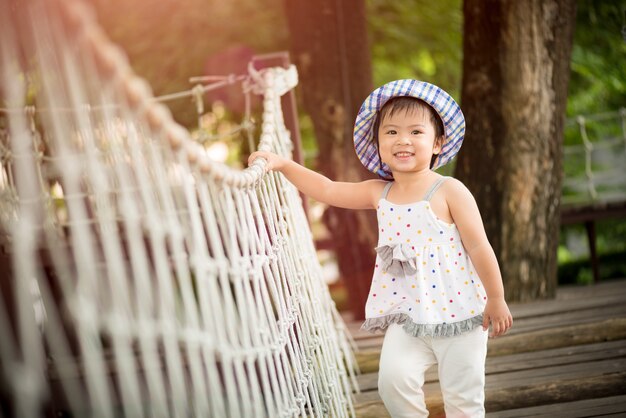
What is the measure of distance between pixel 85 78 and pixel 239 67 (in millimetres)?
4415

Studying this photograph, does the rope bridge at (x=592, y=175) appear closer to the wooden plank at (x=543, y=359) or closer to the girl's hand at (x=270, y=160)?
the wooden plank at (x=543, y=359)

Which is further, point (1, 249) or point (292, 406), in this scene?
point (1, 249)

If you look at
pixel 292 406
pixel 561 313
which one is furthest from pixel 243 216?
pixel 561 313

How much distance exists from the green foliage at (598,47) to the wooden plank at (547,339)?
2539 mm

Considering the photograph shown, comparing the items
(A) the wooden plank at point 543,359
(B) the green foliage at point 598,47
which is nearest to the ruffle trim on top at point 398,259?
(A) the wooden plank at point 543,359

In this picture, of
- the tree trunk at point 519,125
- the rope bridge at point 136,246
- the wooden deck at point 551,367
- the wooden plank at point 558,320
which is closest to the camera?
the rope bridge at point 136,246

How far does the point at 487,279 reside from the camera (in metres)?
2.06

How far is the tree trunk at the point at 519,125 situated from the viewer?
3912 mm

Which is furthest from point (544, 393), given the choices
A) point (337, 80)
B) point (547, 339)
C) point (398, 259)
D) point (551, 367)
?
point (337, 80)

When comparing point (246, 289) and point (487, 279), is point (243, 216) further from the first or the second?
point (487, 279)

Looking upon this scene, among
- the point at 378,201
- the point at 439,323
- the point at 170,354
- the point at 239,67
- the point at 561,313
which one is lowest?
the point at 561,313

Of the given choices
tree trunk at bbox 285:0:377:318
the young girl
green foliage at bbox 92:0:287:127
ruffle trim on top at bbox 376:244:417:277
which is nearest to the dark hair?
the young girl

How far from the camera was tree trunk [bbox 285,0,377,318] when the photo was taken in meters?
4.52

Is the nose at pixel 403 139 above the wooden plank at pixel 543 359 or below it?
above
